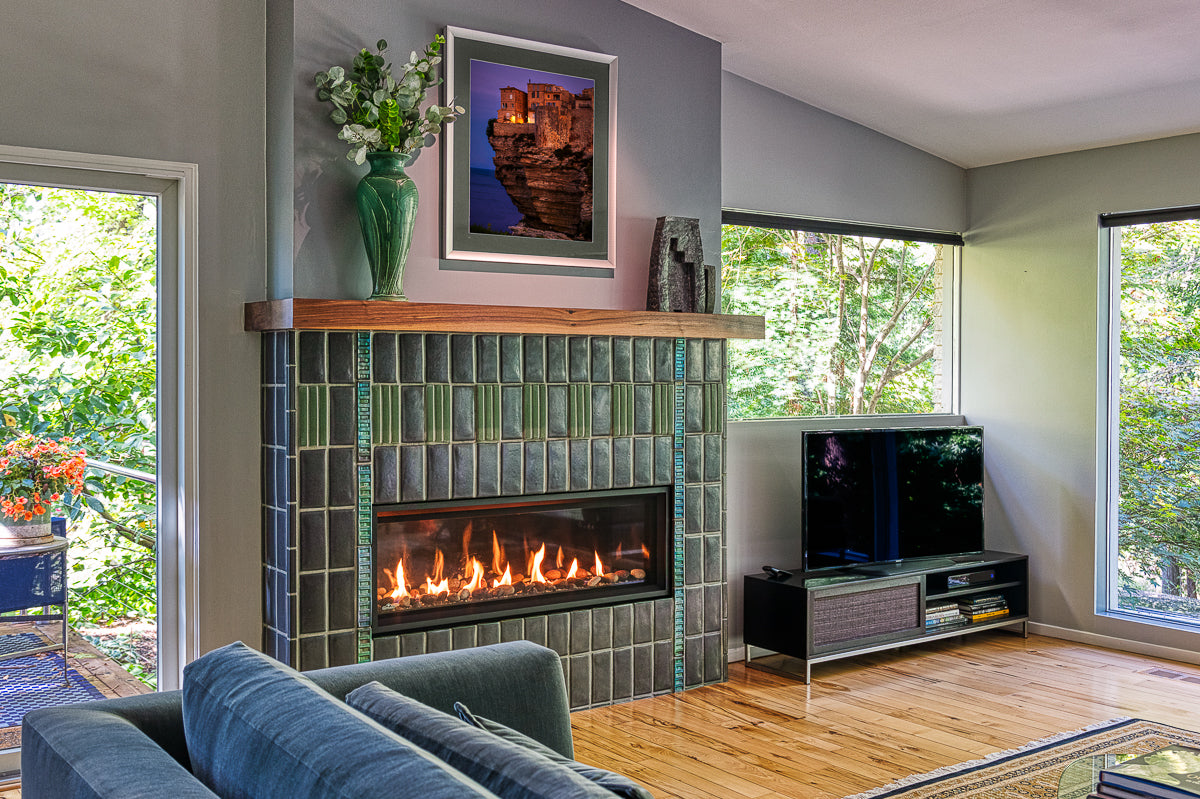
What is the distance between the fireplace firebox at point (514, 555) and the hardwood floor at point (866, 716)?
0.49 metres

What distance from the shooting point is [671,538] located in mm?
4484

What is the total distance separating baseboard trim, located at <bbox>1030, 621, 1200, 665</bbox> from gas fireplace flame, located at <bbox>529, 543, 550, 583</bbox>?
2.85 m

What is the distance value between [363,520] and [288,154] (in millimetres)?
1252

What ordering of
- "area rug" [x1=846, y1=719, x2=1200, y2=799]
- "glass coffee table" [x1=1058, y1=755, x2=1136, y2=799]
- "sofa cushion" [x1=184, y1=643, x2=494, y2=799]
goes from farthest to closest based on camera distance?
"area rug" [x1=846, y1=719, x2=1200, y2=799]
"glass coffee table" [x1=1058, y1=755, x2=1136, y2=799]
"sofa cushion" [x1=184, y1=643, x2=494, y2=799]

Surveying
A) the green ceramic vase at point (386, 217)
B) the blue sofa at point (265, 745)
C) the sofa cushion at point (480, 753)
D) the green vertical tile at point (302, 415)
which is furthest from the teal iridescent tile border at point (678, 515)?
the sofa cushion at point (480, 753)

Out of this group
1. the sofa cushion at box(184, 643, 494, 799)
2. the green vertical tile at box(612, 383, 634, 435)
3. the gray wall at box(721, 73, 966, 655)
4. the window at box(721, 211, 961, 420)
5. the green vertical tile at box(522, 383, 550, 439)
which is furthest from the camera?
the window at box(721, 211, 961, 420)

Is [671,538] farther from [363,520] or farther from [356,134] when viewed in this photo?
[356,134]

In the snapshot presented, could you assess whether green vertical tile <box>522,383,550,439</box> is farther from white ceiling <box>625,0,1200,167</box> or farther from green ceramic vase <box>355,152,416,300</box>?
white ceiling <box>625,0,1200,167</box>

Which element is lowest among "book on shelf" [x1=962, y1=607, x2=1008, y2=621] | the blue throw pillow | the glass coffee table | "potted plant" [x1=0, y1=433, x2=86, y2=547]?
"book on shelf" [x1=962, y1=607, x2=1008, y2=621]

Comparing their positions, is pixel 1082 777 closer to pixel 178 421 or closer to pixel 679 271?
pixel 679 271

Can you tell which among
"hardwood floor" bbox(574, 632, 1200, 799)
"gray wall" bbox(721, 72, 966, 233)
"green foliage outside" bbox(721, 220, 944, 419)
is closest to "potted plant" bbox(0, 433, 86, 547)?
"hardwood floor" bbox(574, 632, 1200, 799)

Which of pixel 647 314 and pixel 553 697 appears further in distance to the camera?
pixel 647 314

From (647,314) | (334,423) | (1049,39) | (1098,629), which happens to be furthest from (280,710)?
(1098,629)

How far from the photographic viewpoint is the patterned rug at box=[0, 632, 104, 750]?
11.3 ft
